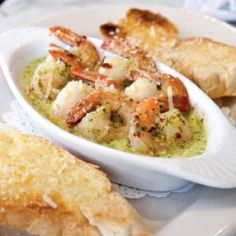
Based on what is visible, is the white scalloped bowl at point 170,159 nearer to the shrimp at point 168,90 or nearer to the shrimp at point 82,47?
the shrimp at point 168,90

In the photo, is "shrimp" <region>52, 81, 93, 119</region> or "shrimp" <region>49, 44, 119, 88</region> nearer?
"shrimp" <region>52, 81, 93, 119</region>

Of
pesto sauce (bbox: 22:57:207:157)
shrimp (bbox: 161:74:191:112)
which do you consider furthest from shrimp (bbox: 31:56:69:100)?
shrimp (bbox: 161:74:191:112)

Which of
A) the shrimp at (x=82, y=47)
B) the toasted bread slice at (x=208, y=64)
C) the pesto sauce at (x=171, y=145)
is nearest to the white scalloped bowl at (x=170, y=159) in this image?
the pesto sauce at (x=171, y=145)

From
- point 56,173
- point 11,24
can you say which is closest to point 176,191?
point 56,173

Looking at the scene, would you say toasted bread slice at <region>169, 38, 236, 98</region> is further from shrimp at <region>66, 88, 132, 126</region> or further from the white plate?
the white plate

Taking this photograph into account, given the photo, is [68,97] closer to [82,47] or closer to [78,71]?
[78,71]

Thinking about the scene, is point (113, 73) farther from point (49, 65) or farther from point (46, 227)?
point (46, 227)

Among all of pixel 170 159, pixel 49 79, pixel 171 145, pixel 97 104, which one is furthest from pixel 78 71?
pixel 170 159
